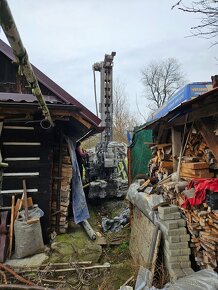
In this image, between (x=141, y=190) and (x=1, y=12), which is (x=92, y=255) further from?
(x=1, y=12)

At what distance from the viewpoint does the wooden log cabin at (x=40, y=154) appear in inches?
219

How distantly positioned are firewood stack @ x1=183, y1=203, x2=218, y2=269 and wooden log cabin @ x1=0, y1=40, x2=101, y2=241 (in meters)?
3.27

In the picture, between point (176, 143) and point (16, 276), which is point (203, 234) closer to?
point (176, 143)

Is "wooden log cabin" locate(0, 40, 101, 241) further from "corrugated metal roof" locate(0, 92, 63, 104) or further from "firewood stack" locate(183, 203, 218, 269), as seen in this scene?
"firewood stack" locate(183, 203, 218, 269)

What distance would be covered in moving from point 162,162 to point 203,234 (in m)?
2.58

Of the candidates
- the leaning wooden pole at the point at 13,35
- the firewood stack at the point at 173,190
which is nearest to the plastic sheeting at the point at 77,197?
the firewood stack at the point at 173,190

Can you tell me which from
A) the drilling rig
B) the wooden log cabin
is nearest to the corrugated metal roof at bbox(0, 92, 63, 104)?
the wooden log cabin

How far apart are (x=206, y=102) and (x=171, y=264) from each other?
238 centimetres

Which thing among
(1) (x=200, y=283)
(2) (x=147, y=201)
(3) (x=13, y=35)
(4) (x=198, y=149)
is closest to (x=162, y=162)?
(2) (x=147, y=201)

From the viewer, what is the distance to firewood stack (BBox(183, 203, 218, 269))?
10.3 ft

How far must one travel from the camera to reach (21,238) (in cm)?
494

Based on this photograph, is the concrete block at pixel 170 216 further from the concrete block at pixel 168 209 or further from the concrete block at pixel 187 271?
the concrete block at pixel 187 271

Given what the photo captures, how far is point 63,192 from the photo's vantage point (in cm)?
620

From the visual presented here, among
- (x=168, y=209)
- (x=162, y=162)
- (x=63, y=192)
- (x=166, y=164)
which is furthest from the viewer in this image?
(x=63, y=192)
